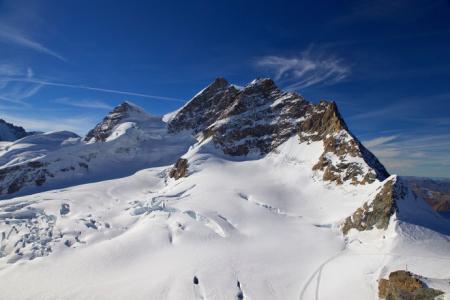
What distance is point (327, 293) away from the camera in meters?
27.2

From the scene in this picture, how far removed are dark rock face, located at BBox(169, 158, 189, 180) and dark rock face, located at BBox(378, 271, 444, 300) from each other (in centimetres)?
4382

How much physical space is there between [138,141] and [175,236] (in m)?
66.1

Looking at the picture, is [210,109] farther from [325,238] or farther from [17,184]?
[325,238]

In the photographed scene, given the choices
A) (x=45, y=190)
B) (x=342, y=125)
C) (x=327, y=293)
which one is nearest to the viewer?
(x=327, y=293)

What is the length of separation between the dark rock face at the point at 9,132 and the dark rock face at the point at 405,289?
521 feet

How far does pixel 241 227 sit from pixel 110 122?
89.3 metres

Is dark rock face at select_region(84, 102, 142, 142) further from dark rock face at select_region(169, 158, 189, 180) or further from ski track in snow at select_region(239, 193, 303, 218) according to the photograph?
ski track in snow at select_region(239, 193, 303, 218)

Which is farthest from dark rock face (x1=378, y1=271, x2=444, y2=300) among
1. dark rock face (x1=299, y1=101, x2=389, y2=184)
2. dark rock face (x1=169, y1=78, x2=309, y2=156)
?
dark rock face (x1=169, y1=78, x2=309, y2=156)

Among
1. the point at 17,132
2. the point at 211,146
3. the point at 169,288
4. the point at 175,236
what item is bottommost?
the point at 169,288

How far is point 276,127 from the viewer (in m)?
77.4

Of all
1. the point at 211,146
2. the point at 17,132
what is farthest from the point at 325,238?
the point at 17,132

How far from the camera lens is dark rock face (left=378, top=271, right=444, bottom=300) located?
A: 21.5m

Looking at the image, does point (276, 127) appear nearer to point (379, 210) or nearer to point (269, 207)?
point (269, 207)

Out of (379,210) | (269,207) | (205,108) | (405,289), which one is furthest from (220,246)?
(205,108)
